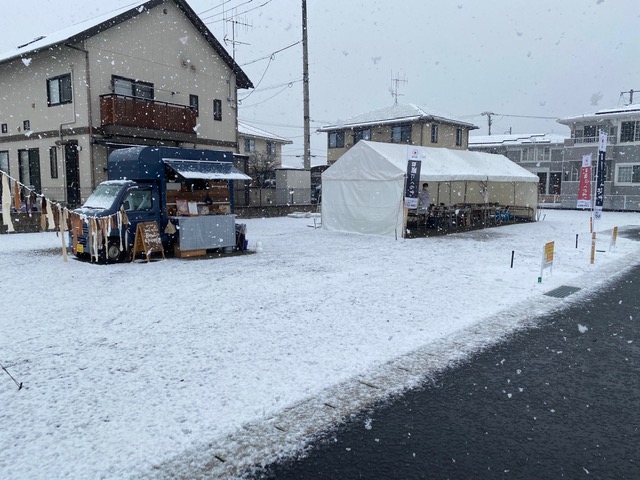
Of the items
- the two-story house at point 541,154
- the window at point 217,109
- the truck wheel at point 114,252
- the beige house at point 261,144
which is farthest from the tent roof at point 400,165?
the two-story house at point 541,154

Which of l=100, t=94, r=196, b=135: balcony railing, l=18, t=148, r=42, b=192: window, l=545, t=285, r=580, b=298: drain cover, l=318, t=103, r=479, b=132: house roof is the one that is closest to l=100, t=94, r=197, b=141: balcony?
l=100, t=94, r=196, b=135: balcony railing

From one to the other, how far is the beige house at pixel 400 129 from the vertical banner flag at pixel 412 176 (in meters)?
21.4

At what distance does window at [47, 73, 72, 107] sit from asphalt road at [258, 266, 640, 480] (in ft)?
68.5

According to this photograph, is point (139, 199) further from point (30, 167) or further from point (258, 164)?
point (258, 164)

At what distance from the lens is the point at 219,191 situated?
536 inches

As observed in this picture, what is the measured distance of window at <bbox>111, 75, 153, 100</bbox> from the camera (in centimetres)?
2020

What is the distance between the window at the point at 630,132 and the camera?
33.6 meters

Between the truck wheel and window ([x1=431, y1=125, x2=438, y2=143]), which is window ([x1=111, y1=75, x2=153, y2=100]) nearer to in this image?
the truck wheel

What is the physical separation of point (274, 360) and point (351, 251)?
8477 millimetres

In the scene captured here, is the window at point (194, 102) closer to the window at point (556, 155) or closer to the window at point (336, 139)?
the window at point (336, 139)

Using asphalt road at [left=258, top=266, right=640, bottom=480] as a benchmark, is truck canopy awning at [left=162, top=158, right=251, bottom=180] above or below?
above

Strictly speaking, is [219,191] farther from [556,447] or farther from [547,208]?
[547,208]

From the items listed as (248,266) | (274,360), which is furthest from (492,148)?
(274,360)

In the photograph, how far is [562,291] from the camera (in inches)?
346
